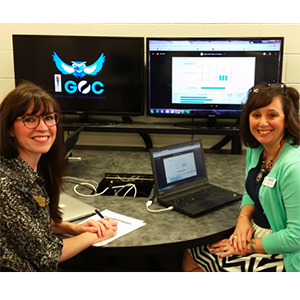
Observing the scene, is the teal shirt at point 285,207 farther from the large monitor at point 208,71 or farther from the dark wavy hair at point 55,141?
the large monitor at point 208,71

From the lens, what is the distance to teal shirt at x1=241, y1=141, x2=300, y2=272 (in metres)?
1.20

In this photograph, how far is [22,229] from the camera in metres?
1.03

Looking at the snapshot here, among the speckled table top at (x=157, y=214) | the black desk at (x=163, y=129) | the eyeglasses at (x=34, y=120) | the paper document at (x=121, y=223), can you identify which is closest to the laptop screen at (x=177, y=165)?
the speckled table top at (x=157, y=214)

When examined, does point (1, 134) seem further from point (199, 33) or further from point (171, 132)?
point (199, 33)

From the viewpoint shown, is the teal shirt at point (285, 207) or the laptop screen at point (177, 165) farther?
the laptop screen at point (177, 165)

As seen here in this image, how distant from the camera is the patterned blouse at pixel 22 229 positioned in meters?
1.02

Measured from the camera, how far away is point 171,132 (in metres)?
2.35

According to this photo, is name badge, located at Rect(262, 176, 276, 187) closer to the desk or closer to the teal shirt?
the teal shirt

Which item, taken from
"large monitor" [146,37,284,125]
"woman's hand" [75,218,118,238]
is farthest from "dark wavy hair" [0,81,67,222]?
"large monitor" [146,37,284,125]

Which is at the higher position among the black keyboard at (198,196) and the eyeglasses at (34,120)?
the eyeglasses at (34,120)

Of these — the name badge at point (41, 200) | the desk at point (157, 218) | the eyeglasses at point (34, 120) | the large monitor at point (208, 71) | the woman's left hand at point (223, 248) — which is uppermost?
the large monitor at point (208, 71)

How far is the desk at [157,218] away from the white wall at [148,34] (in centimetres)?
47

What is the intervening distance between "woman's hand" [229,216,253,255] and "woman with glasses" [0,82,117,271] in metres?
0.48

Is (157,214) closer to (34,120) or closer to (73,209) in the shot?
(73,209)
